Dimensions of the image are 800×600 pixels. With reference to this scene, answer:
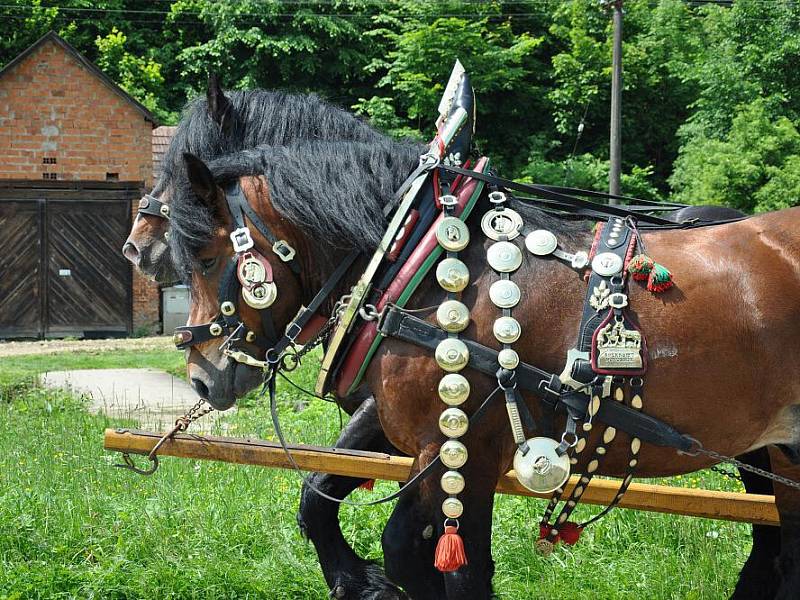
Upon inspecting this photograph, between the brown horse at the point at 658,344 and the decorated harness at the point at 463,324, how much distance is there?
0.04 m

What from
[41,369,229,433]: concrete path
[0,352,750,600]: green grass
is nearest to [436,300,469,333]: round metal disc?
[0,352,750,600]: green grass

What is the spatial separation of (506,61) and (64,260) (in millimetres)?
10780

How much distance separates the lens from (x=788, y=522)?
3.04m

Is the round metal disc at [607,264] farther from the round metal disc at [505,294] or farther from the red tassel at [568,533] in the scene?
the red tassel at [568,533]

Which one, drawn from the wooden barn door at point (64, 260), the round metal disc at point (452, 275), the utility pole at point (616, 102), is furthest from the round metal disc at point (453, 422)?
the wooden barn door at point (64, 260)

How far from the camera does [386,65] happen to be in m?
21.0

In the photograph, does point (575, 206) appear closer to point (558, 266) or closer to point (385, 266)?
point (558, 266)

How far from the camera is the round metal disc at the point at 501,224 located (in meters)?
2.71

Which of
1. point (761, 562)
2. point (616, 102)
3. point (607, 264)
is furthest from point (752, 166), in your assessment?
point (607, 264)

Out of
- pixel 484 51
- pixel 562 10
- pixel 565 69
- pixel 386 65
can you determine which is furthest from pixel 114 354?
pixel 562 10

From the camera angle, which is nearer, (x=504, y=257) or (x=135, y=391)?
(x=504, y=257)

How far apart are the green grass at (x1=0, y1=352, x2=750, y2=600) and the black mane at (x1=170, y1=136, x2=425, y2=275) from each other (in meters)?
1.66

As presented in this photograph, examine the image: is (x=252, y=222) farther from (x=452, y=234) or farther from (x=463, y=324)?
(x=463, y=324)

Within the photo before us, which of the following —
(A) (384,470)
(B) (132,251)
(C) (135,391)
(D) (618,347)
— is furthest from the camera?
(C) (135,391)
